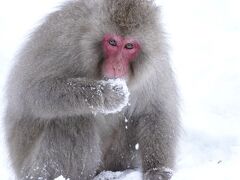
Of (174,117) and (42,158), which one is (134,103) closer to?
(174,117)

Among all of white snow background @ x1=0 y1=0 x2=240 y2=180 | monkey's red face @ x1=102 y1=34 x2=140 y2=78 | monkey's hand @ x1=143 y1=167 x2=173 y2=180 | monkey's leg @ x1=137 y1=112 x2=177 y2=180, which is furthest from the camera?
white snow background @ x1=0 y1=0 x2=240 y2=180

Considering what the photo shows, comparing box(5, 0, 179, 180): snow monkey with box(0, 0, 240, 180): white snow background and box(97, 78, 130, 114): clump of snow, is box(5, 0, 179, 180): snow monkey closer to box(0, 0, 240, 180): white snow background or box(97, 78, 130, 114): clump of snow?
box(97, 78, 130, 114): clump of snow

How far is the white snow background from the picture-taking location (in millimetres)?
7453

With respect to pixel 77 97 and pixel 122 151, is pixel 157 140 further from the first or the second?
pixel 77 97

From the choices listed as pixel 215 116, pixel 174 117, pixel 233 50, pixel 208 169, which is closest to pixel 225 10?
pixel 233 50

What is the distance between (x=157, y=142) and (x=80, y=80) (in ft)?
3.32

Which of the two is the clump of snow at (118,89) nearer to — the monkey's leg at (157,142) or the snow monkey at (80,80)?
the snow monkey at (80,80)

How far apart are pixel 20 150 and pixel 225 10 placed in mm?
5024

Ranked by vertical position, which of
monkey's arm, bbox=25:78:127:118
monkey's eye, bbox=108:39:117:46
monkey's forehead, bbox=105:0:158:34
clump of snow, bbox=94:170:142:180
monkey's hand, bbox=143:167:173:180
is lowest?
clump of snow, bbox=94:170:142:180

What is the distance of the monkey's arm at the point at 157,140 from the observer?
6.41 metres

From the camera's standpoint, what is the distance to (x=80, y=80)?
592 cm

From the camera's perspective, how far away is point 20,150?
629cm

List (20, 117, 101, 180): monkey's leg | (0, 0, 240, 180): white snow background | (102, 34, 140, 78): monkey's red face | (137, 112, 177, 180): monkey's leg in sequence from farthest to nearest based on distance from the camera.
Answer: (0, 0, 240, 180): white snow background < (137, 112, 177, 180): monkey's leg < (20, 117, 101, 180): monkey's leg < (102, 34, 140, 78): monkey's red face

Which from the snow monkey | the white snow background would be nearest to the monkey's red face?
the snow monkey
